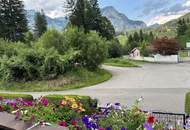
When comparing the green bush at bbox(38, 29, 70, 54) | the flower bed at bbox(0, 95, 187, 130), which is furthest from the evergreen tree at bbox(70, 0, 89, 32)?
the flower bed at bbox(0, 95, 187, 130)

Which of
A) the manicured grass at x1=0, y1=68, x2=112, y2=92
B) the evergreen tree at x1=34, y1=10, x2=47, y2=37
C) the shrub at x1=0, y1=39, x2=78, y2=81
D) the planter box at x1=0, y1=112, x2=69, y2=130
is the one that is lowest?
the manicured grass at x1=0, y1=68, x2=112, y2=92

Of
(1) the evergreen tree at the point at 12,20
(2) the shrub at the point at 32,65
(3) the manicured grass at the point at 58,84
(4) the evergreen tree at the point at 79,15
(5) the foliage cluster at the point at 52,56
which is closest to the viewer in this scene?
(3) the manicured grass at the point at 58,84

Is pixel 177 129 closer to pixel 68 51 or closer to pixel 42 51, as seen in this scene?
pixel 42 51

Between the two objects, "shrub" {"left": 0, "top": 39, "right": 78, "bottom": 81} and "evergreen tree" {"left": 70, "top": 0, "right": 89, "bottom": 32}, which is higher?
"evergreen tree" {"left": 70, "top": 0, "right": 89, "bottom": 32}

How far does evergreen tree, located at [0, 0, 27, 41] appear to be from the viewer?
6806 centimetres

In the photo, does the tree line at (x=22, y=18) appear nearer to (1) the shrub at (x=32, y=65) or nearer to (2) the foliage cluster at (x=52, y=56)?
(2) the foliage cluster at (x=52, y=56)

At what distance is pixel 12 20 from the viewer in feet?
227

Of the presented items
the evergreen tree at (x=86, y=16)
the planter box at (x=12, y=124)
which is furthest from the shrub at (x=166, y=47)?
the planter box at (x=12, y=124)

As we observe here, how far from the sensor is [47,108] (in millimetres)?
6586

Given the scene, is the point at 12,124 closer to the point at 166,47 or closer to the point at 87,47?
the point at 87,47

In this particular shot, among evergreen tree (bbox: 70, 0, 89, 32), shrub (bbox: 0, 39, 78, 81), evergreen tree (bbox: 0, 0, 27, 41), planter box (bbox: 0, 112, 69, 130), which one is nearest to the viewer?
planter box (bbox: 0, 112, 69, 130)

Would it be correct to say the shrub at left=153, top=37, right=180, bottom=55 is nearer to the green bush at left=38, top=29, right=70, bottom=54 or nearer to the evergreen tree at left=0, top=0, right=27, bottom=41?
the evergreen tree at left=0, top=0, right=27, bottom=41

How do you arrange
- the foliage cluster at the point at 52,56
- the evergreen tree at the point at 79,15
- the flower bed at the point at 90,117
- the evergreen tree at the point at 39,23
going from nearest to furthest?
the flower bed at the point at 90,117, the foliage cluster at the point at 52,56, the evergreen tree at the point at 79,15, the evergreen tree at the point at 39,23

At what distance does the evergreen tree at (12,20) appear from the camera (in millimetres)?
68062
